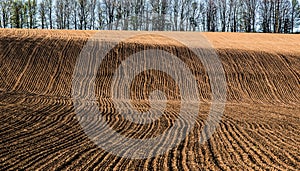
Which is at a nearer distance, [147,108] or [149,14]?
[147,108]

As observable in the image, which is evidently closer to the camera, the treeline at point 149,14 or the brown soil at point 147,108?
the brown soil at point 147,108

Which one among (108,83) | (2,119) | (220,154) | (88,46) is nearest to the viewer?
(220,154)

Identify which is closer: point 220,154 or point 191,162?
point 191,162

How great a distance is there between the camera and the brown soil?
28.4ft

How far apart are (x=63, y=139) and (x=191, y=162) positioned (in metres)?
3.58

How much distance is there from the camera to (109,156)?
8.94 metres

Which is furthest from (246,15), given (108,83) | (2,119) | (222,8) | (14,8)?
(2,119)

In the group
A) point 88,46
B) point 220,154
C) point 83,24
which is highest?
point 83,24

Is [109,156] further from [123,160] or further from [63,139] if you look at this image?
[63,139]

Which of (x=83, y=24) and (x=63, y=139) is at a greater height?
(x=83, y=24)

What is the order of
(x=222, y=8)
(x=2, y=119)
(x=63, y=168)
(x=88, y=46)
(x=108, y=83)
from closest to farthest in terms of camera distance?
(x=63, y=168), (x=2, y=119), (x=108, y=83), (x=88, y=46), (x=222, y=8)

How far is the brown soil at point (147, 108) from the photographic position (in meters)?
8.66

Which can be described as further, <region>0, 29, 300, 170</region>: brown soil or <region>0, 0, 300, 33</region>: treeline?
<region>0, 0, 300, 33</region>: treeline

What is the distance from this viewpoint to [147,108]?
17.9 meters
